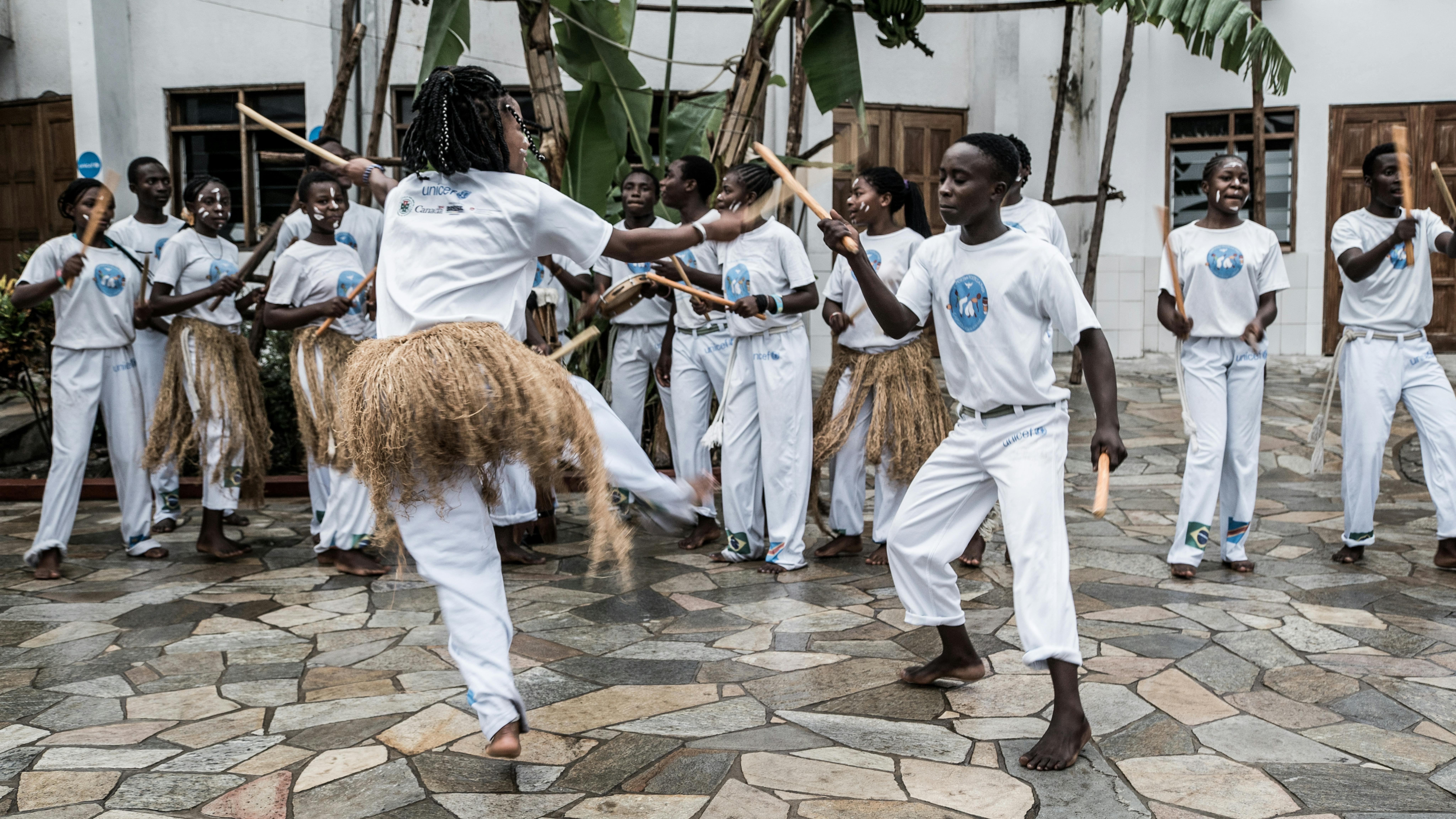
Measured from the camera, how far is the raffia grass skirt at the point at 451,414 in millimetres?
3248

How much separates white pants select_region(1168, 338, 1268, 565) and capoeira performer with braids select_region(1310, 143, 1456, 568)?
51 cm

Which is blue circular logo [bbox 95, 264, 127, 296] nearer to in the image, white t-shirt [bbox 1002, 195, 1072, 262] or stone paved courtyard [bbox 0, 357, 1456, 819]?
stone paved courtyard [bbox 0, 357, 1456, 819]

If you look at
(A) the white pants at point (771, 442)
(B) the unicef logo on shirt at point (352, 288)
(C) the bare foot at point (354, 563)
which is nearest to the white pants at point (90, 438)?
(C) the bare foot at point (354, 563)

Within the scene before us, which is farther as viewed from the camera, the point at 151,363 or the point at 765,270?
the point at 151,363

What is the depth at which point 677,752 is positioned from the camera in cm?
355

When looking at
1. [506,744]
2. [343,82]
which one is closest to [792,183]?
[506,744]

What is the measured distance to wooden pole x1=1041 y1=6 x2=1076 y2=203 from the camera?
11.0m

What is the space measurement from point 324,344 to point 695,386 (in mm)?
1899

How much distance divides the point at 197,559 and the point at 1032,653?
4688mm

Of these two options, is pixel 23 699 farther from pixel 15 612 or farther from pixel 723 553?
pixel 723 553

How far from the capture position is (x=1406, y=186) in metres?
5.77

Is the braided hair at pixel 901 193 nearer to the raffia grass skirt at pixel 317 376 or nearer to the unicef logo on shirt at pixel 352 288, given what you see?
the unicef logo on shirt at pixel 352 288

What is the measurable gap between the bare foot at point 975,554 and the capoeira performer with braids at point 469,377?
113 inches

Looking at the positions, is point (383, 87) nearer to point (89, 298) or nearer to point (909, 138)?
point (89, 298)
